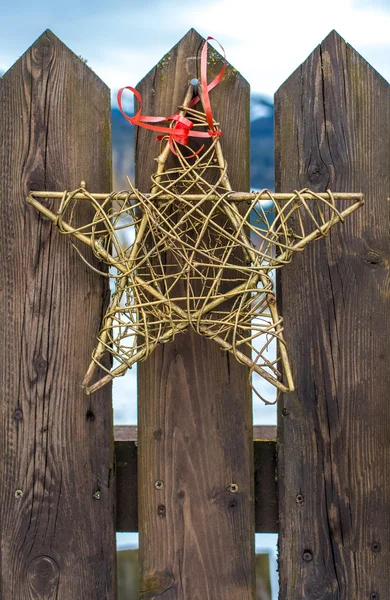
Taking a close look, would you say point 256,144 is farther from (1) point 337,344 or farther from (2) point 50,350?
(2) point 50,350

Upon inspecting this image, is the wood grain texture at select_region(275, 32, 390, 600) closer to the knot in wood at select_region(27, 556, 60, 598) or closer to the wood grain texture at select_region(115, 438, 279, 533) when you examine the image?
the wood grain texture at select_region(115, 438, 279, 533)

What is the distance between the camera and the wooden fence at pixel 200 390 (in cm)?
154

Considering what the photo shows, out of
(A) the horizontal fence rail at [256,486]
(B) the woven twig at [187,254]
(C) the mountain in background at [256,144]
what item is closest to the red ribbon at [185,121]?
(B) the woven twig at [187,254]

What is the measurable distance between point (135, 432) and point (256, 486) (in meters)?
0.49

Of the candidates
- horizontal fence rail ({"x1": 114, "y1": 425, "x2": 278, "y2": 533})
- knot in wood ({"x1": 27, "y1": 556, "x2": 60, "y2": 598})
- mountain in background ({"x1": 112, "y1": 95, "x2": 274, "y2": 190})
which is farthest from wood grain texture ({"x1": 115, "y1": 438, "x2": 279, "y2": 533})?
mountain in background ({"x1": 112, "y1": 95, "x2": 274, "y2": 190})

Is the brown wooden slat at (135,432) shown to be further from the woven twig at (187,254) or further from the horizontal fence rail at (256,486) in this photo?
the woven twig at (187,254)

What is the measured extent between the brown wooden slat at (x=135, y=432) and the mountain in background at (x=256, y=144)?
69 cm

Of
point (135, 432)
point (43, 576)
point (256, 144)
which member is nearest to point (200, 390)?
point (135, 432)

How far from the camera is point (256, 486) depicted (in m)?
1.59

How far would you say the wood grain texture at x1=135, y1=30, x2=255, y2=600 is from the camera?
5.01 ft

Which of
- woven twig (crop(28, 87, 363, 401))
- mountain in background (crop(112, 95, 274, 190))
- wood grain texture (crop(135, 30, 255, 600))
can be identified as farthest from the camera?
mountain in background (crop(112, 95, 274, 190))

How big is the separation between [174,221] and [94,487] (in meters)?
0.65

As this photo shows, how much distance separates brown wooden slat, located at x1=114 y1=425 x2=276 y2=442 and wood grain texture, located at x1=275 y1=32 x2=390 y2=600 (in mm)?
317

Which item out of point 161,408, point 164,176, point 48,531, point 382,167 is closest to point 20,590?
point 48,531
